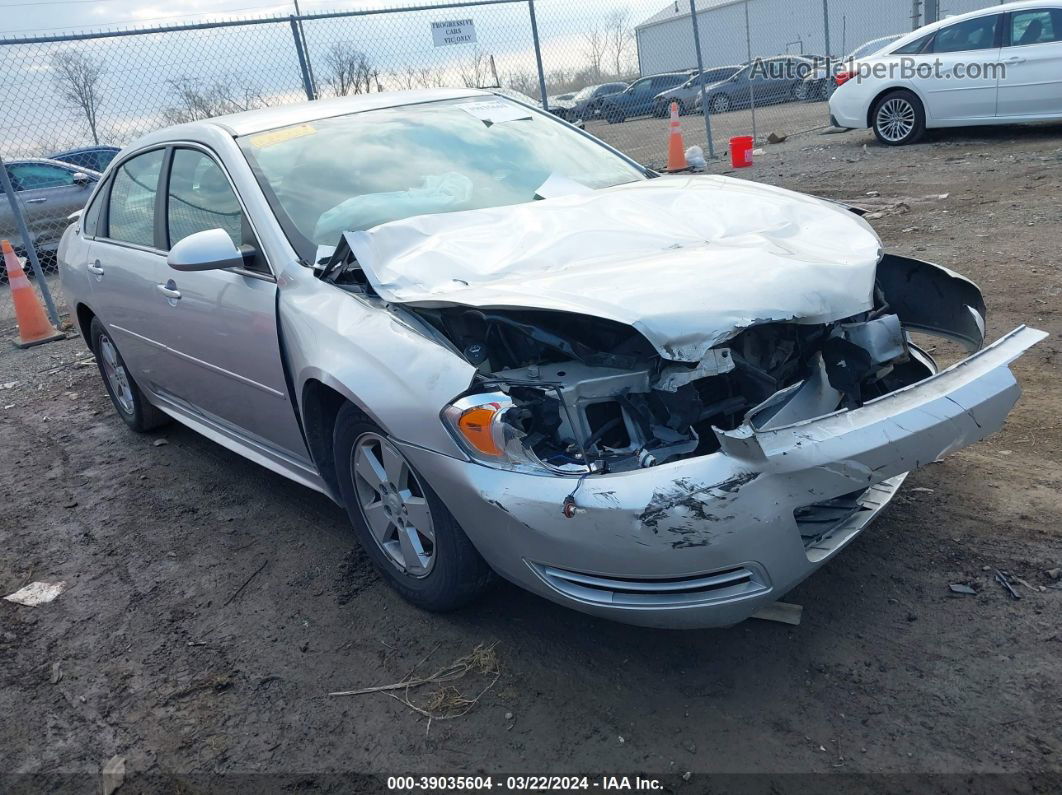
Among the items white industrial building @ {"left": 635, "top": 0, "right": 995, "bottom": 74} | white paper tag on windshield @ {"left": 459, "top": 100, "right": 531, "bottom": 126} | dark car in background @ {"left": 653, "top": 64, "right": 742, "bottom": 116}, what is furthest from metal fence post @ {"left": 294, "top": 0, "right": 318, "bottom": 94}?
white industrial building @ {"left": 635, "top": 0, "right": 995, "bottom": 74}

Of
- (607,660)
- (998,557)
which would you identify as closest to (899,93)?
(998,557)

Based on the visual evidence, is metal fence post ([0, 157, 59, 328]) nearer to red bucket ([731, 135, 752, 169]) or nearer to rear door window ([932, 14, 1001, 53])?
red bucket ([731, 135, 752, 169])

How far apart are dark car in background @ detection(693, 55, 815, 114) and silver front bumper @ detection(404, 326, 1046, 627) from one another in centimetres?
2248

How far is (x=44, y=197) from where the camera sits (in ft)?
35.9

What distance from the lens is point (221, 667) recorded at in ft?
10.0

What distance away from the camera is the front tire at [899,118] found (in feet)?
38.5

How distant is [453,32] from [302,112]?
23.0ft

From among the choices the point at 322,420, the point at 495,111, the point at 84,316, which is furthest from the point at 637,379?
the point at 84,316

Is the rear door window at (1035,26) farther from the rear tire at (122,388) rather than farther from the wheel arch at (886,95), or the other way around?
the rear tire at (122,388)

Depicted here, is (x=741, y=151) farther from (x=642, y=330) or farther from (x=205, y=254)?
(x=642, y=330)

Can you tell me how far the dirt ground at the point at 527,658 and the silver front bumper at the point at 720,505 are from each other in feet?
1.10

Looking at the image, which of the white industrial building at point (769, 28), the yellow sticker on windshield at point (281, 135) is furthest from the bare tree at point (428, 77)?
the white industrial building at point (769, 28)

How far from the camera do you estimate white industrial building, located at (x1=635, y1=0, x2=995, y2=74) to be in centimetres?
2595

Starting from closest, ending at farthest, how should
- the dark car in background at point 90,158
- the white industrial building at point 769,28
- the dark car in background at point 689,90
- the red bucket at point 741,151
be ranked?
the dark car in background at point 90,158, the red bucket at point 741,151, the dark car in background at point 689,90, the white industrial building at point 769,28
